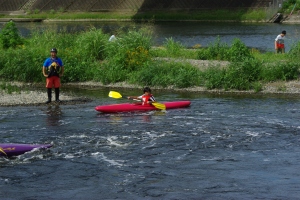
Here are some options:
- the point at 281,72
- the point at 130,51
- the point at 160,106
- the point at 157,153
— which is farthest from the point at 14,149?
the point at 130,51

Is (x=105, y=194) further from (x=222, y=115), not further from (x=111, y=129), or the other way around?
(x=222, y=115)

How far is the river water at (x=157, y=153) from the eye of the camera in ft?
55.5

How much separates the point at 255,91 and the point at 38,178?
14229 millimetres

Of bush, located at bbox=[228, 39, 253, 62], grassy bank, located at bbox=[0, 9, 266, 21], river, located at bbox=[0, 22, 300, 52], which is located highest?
grassy bank, located at bbox=[0, 9, 266, 21]

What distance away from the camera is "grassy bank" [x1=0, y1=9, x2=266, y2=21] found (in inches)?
3007

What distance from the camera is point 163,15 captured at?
268 feet

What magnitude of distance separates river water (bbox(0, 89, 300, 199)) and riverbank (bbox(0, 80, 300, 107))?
1.09 m

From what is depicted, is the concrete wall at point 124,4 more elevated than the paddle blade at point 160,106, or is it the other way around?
the concrete wall at point 124,4

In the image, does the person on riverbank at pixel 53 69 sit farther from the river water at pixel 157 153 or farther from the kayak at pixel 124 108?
the kayak at pixel 124 108

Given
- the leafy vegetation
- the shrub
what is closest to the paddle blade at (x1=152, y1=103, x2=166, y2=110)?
the shrub

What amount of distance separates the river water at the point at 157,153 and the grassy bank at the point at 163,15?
50.2 metres

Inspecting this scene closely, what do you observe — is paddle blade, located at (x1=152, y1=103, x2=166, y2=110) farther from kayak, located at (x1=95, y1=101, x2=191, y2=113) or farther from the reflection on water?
the reflection on water

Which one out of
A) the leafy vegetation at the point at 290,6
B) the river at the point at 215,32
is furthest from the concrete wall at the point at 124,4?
the river at the point at 215,32

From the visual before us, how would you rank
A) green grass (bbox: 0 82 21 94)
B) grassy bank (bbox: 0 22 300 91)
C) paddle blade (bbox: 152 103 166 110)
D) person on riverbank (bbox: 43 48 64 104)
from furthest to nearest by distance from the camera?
grassy bank (bbox: 0 22 300 91), green grass (bbox: 0 82 21 94), person on riverbank (bbox: 43 48 64 104), paddle blade (bbox: 152 103 166 110)
